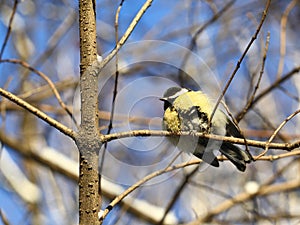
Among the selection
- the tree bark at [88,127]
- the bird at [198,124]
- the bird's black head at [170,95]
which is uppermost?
the bird's black head at [170,95]

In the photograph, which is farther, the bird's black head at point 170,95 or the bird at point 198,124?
the bird's black head at point 170,95

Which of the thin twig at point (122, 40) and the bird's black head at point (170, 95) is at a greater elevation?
the bird's black head at point (170, 95)

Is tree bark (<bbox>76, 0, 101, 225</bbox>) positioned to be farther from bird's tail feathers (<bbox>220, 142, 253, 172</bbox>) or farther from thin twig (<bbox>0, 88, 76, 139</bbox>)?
bird's tail feathers (<bbox>220, 142, 253, 172</bbox>)

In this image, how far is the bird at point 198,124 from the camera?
1301 millimetres

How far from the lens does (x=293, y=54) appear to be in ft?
9.77

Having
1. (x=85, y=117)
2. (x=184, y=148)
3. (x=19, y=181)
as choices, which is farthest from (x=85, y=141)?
(x=19, y=181)

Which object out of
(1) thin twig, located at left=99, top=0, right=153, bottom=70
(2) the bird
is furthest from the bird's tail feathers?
(1) thin twig, located at left=99, top=0, right=153, bottom=70

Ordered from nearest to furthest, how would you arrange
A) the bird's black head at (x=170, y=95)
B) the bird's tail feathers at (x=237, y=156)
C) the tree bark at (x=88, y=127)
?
the tree bark at (x=88, y=127)
the bird's tail feathers at (x=237, y=156)
the bird's black head at (x=170, y=95)

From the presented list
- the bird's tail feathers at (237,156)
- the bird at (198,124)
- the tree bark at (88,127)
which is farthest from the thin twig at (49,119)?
the bird's tail feathers at (237,156)

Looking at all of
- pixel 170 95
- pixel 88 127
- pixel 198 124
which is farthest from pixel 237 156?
pixel 88 127

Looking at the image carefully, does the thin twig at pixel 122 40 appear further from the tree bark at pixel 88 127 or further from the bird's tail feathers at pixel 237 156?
the bird's tail feathers at pixel 237 156

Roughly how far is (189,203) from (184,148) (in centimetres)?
117

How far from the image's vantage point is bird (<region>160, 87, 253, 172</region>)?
1.30 meters

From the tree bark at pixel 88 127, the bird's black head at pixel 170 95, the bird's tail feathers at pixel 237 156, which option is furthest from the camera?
the bird's black head at pixel 170 95
